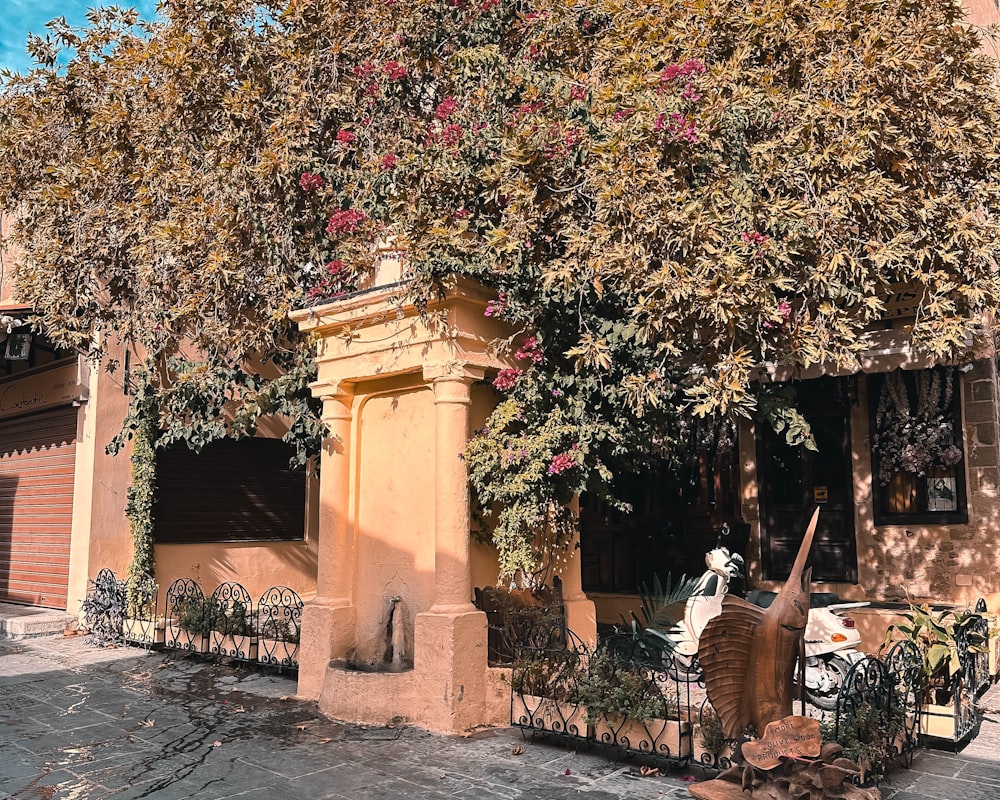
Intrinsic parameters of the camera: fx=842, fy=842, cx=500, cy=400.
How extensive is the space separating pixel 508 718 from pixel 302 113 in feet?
21.0

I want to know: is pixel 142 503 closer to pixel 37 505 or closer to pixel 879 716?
pixel 37 505

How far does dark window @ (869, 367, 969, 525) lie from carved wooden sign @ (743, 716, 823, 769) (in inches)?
248

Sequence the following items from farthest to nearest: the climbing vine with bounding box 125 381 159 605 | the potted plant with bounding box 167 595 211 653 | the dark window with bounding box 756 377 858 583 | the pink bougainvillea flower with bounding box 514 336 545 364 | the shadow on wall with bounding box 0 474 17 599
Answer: the shadow on wall with bounding box 0 474 17 599 < the climbing vine with bounding box 125 381 159 605 < the dark window with bounding box 756 377 858 583 < the potted plant with bounding box 167 595 211 653 < the pink bougainvillea flower with bounding box 514 336 545 364

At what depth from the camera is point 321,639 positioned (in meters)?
8.60

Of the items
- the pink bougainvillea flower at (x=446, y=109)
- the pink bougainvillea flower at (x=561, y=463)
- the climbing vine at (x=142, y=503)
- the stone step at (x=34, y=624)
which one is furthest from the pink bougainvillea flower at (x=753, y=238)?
the stone step at (x=34, y=624)

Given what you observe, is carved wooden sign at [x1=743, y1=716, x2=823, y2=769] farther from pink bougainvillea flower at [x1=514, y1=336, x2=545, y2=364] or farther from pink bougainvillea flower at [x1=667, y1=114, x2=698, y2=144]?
pink bougainvillea flower at [x1=667, y1=114, x2=698, y2=144]

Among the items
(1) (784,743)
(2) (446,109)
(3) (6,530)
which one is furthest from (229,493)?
(1) (784,743)

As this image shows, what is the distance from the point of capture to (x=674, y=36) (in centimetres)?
671

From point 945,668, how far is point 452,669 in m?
4.17

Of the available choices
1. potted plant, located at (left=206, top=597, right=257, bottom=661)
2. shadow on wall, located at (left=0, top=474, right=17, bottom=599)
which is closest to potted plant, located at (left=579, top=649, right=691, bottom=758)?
potted plant, located at (left=206, top=597, right=257, bottom=661)

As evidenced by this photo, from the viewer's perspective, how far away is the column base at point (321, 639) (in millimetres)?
8570

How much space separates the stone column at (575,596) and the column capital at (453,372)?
166 cm

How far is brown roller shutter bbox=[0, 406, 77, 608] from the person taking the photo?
14.1 m

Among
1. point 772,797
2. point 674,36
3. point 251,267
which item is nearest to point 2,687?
point 251,267
